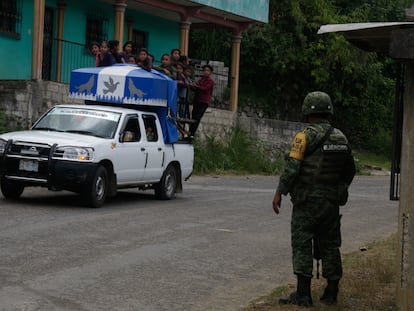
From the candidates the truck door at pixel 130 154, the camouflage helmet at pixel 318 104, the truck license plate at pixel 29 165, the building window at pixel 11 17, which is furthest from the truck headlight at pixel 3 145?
the building window at pixel 11 17

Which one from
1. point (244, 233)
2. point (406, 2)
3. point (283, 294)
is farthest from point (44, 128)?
point (406, 2)

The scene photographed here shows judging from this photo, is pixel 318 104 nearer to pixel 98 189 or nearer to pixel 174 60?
pixel 98 189

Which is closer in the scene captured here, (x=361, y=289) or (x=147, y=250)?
(x=361, y=289)

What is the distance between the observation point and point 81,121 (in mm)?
15781

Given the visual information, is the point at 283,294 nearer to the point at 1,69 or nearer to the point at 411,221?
the point at 411,221

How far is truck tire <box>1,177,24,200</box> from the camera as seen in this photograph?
49.4ft

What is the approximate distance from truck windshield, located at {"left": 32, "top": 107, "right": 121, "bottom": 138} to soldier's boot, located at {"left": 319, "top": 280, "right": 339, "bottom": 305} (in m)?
7.85

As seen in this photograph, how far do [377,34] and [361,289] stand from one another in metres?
2.52

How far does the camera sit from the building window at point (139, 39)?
99.5ft

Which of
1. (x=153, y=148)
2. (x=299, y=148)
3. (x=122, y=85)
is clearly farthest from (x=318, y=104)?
(x=122, y=85)

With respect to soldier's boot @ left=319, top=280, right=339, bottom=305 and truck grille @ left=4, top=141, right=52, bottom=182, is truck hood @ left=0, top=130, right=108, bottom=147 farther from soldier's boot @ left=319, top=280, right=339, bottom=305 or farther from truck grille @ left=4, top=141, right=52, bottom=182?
soldier's boot @ left=319, top=280, right=339, bottom=305

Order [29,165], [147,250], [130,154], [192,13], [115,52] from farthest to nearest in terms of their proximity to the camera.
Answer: [192,13], [115,52], [130,154], [29,165], [147,250]

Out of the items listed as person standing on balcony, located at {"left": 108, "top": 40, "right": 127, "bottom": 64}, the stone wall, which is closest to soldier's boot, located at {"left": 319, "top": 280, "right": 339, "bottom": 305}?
person standing on balcony, located at {"left": 108, "top": 40, "right": 127, "bottom": 64}

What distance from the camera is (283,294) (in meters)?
8.91
